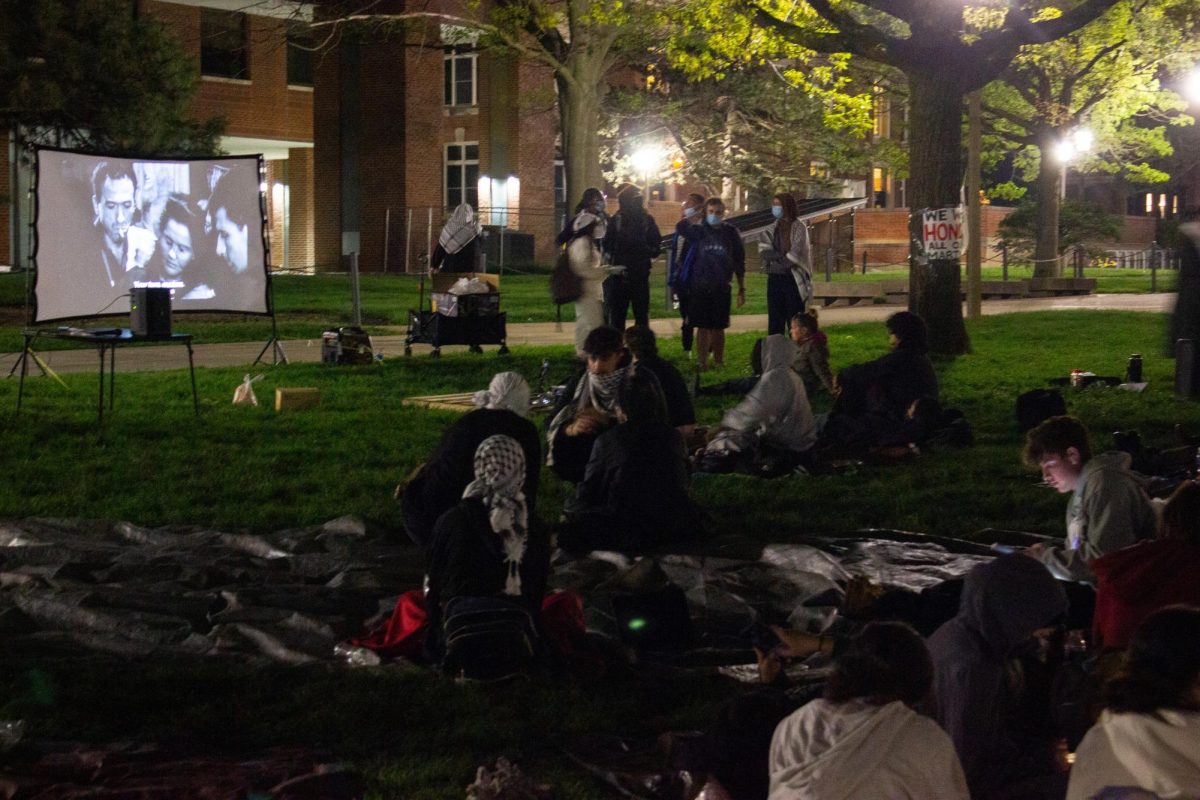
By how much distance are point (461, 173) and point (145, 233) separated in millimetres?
31002

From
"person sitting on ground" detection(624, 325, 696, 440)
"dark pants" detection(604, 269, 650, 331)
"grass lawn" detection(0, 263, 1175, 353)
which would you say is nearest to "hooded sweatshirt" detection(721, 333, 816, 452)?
"person sitting on ground" detection(624, 325, 696, 440)

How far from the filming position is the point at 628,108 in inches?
1628

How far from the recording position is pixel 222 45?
42656mm

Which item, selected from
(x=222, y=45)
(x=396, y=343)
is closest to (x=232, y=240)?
(x=396, y=343)

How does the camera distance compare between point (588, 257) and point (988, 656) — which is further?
point (588, 257)

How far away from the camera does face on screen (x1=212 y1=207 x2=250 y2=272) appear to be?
52.6ft

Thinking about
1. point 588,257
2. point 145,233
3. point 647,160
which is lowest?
point 588,257

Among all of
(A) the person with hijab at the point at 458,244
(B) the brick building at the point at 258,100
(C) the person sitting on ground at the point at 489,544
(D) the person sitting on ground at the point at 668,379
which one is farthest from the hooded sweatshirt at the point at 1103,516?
(B) the brick building at the point at 258,100

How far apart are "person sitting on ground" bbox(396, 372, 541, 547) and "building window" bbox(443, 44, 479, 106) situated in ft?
129

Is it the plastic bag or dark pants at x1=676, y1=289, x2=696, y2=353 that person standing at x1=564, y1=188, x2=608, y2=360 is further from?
the plastic bag

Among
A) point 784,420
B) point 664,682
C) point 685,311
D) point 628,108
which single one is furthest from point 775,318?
point 628,108

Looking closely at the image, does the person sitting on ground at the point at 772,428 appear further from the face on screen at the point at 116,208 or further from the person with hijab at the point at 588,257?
the face on screen at the point at 116,208

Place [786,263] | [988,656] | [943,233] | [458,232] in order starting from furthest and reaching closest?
[458,232] < [943,233] < [786,263] < [988,656]

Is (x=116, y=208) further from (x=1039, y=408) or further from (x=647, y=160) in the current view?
(x=647, y=160)
